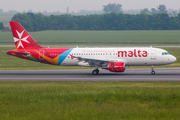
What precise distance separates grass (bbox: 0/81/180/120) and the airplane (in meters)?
15.3

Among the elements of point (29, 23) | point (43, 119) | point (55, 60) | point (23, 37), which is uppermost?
point (29, 23)

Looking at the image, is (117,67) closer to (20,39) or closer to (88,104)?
(20,39)

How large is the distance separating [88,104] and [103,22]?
173 m

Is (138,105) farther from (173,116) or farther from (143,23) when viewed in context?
(143,23)

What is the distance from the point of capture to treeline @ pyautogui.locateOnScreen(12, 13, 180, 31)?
181m

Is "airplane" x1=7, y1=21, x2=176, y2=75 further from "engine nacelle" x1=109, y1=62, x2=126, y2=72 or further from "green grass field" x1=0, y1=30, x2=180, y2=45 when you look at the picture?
"green grass field" x1=0, y1=30, x2=180, y2=45

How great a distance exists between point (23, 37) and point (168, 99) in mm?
26149

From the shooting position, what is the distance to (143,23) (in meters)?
187

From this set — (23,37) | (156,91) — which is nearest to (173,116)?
(156,91)

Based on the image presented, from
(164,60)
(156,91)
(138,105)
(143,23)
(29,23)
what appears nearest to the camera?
(138,105)

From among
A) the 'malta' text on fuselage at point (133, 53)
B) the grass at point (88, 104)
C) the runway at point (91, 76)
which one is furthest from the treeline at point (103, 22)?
the grass at point (88, 104)

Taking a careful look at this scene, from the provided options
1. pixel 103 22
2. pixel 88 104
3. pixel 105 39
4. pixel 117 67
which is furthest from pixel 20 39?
pixel 103 22

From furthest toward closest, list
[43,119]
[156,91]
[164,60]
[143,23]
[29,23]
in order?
[143,23] → [29,23] → [164,60] → [156,91] → [43,119]

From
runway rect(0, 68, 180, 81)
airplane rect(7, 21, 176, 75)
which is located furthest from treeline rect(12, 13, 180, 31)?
runway rect(0, 68, 180, 81)
